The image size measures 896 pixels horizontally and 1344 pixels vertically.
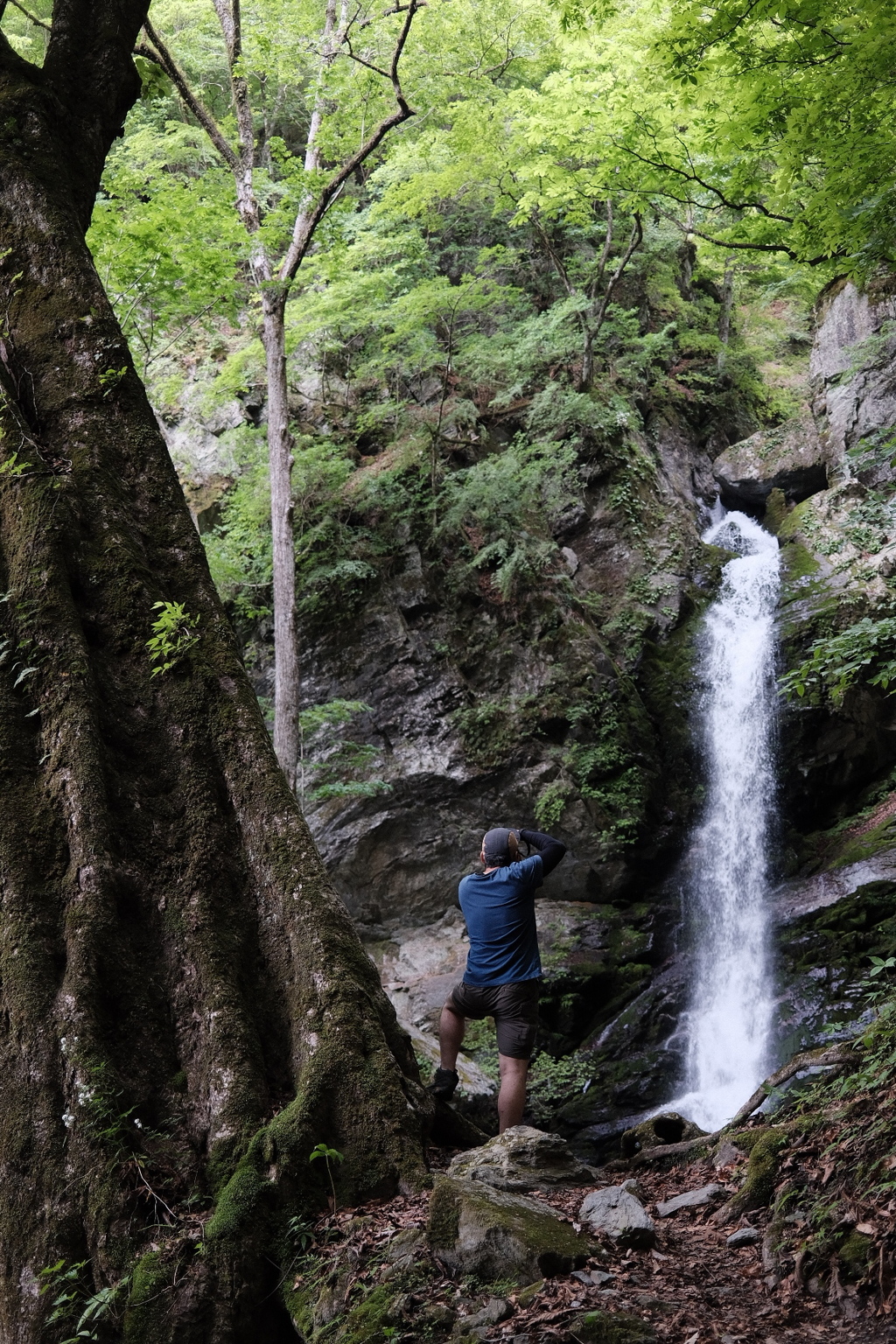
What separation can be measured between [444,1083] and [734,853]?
927cm

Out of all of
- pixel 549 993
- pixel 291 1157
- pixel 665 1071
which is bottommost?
pixel 665 1071

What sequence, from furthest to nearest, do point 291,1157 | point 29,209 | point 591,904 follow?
point 591,904 < point 29,209 < point 291,1157

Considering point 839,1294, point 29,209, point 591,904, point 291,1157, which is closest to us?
point 839,1294

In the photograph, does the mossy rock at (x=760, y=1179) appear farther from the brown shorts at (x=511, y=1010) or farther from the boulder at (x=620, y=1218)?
the brown shorts at (x=511, y=1010)

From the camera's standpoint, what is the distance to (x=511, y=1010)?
4.85m

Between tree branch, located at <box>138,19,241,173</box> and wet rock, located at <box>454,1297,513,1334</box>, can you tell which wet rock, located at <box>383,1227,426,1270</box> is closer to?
wet rock, located at <box>454,1297,513,1334</box>

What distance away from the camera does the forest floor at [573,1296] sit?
2.45m

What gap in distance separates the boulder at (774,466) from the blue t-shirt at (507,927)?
14.6 meters

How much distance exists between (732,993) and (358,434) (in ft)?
34.5

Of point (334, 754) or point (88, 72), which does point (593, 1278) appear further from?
point (334, 754)

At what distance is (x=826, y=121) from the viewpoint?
6.02 m

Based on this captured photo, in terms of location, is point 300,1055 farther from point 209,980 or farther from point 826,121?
point 826,121

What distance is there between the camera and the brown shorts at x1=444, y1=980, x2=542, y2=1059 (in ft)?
15.8

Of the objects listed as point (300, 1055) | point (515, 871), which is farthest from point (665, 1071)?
point (300, 1055)
